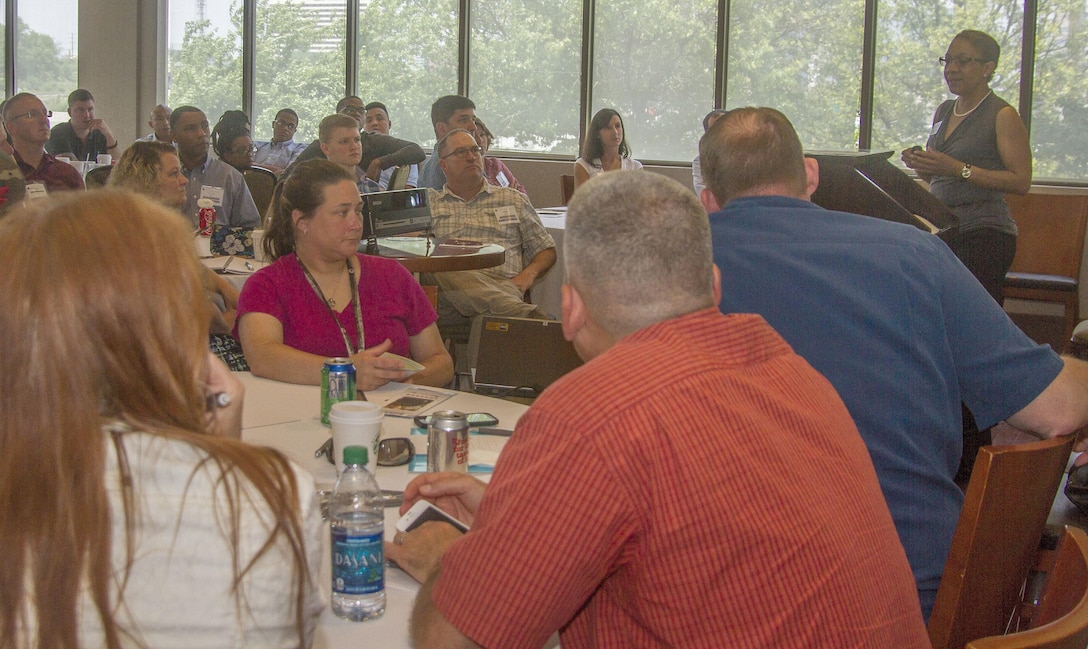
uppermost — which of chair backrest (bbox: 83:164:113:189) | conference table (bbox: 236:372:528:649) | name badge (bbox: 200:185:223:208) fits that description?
chair backrest (bbox: 83:164:113:189)

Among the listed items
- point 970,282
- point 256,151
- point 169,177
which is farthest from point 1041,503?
point 256,151

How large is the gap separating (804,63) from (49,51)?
8.64m

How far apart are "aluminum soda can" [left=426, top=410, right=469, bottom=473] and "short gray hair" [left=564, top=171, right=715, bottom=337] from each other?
1.98 feet

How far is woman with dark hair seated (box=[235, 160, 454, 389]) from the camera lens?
280 centimetres

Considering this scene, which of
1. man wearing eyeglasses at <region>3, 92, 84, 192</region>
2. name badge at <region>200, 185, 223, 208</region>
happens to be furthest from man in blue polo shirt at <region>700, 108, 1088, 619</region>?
man wearing eyeglasses at <region>3, 92, 84, 192</region>

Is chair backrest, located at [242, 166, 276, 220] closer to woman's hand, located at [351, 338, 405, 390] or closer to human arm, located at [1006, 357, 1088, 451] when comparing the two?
woman's hand, located at [351, 338, 405, 390]

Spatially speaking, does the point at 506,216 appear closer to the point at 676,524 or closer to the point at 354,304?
the point at 354,304

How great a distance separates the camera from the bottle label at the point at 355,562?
1331 mm

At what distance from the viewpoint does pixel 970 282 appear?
189cm

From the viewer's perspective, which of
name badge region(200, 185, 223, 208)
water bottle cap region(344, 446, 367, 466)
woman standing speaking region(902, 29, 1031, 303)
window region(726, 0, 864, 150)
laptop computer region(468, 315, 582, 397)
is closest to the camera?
water bottle cap region(344, 446, 367, 466)

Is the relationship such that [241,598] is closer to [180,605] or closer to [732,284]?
[180,605]

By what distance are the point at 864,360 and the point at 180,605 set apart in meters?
1.24

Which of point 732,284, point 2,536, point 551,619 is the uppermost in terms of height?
point 732,284

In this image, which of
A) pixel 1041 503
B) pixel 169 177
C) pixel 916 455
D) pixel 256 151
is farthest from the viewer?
pixel 256 151
